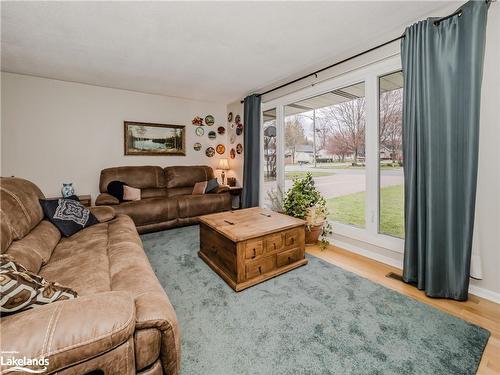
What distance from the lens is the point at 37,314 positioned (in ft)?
2.51

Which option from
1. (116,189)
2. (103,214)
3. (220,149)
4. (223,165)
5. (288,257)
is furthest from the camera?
(220,149)

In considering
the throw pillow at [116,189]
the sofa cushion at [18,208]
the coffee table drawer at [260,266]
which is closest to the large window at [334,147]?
the coffee table drawer at [260,266]

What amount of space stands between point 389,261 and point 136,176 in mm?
3942

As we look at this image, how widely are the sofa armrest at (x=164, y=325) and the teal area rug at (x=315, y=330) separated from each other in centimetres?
32

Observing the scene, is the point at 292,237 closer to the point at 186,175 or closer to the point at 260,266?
the point at 260,266

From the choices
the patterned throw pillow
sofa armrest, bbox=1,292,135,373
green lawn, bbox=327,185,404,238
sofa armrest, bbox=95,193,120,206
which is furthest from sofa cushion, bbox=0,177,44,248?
green lawn, bbox=327,185,404,238

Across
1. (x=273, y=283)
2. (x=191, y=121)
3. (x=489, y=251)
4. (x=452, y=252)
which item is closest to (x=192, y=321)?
(x=273, y=283)

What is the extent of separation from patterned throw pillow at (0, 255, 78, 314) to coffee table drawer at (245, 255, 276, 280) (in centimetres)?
135

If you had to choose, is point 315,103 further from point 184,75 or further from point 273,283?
point 273,283

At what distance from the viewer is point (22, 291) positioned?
813mm

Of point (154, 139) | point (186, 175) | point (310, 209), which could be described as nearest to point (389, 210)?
point (310, 209)

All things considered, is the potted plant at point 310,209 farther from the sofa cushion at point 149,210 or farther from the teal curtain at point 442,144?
the sofa cushion at point 149,210

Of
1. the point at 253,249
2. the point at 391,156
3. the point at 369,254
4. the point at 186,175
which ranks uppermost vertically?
the point at 391,156

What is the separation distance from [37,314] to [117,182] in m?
3.41
